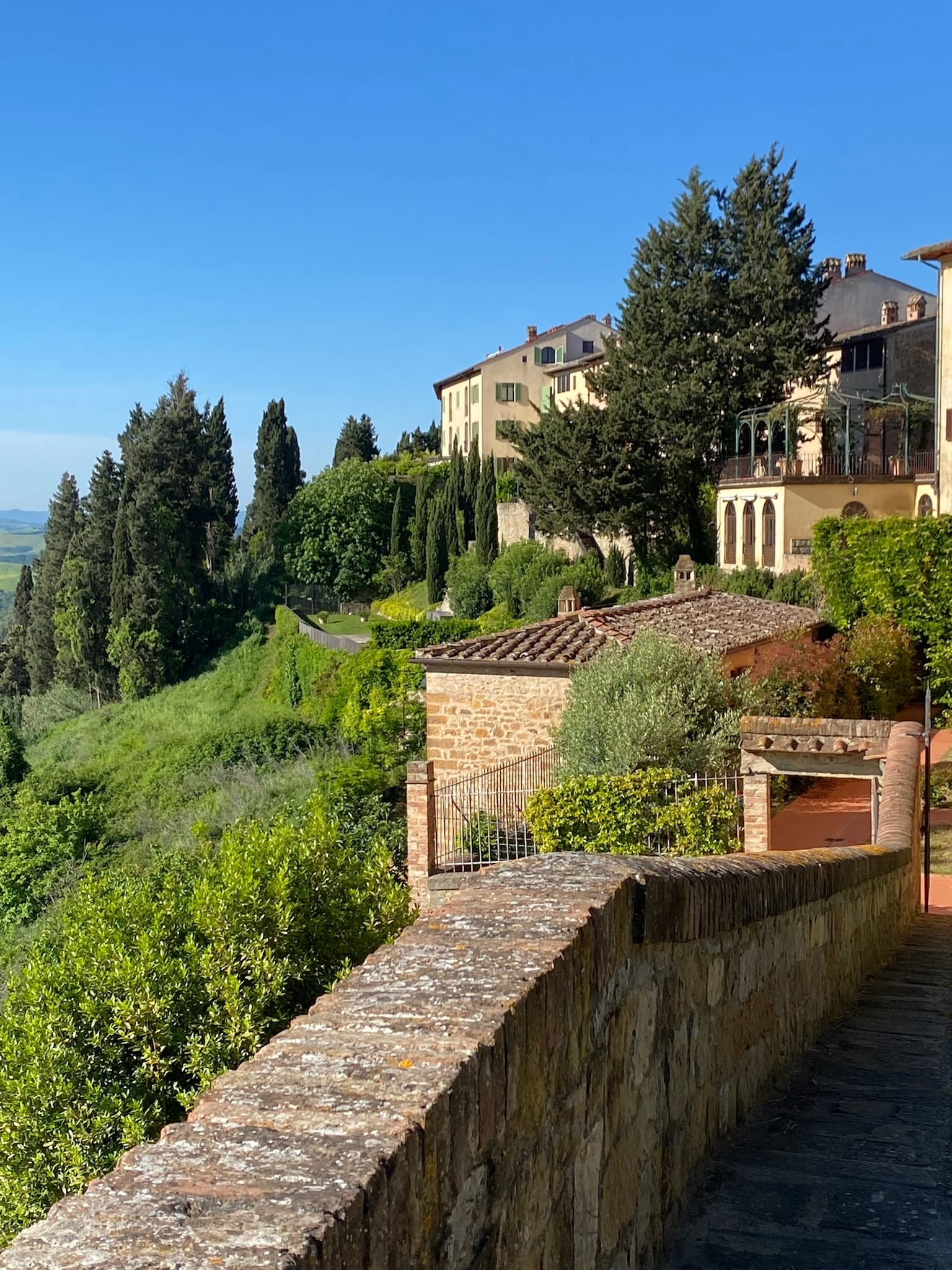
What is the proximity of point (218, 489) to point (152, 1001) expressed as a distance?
57.6m

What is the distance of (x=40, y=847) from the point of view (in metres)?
33.2

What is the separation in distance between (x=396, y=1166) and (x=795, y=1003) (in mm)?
4625

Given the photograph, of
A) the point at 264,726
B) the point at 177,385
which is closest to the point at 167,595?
the point at 177,385

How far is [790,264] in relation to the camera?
40.3 meters

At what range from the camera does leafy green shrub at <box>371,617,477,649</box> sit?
133 ft

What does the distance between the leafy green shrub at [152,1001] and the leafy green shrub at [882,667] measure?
18.0m

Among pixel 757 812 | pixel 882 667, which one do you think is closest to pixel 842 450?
pixel 882 667

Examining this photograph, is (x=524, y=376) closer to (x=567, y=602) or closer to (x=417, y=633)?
(x=417, y=633)

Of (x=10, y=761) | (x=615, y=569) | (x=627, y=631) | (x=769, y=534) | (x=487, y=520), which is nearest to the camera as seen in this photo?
(x=627, y=631)

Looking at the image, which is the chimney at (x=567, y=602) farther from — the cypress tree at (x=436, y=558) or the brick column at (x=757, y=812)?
the cypress tree at (x=436, y=558)

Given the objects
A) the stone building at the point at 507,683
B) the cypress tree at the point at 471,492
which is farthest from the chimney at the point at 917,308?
the stone building at the point at 507,683

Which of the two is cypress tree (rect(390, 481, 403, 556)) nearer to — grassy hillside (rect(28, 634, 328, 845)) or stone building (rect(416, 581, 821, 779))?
grassy hillside (rect(28, 634, 328, 845))

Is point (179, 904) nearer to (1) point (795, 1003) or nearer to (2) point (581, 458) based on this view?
(1) point (795, 1003)

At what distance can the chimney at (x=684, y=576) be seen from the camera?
34469mm
